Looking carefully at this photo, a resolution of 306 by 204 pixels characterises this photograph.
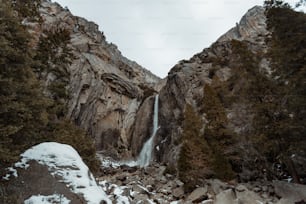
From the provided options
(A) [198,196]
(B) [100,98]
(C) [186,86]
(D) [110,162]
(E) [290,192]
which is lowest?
(D) [110,162]

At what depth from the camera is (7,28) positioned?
8109mm

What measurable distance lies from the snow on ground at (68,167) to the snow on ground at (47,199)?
0.31 m

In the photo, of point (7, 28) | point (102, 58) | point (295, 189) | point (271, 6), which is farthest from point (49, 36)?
point (102, 58)

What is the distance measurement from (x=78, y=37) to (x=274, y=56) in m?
38.8

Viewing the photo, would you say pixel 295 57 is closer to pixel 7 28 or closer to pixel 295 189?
pixel 295 189

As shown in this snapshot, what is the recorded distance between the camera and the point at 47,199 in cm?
525

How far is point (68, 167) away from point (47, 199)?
1.04 metres

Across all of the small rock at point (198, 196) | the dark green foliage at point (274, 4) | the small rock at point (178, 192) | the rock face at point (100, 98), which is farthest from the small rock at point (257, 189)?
the rock face at point (100, 98)

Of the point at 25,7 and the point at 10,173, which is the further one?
the point at 25,7

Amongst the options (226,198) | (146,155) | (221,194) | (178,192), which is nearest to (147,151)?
(146,155)

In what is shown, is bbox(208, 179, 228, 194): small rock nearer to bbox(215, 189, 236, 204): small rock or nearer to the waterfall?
bbox(215, 189, 236, 204): small rock

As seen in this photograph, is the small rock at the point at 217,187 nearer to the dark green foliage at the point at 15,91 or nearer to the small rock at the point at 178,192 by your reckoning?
the small rock at the point at 178,192

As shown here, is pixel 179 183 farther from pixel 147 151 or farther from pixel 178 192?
pixel 147 151

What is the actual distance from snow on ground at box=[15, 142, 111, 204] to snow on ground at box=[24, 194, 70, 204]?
1.03 feet
